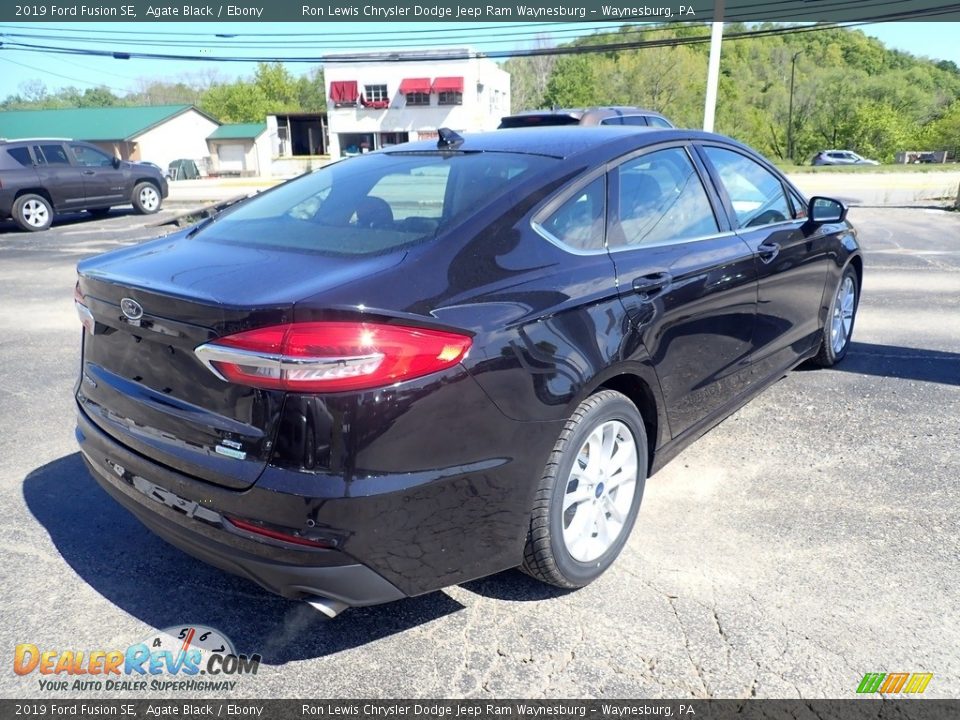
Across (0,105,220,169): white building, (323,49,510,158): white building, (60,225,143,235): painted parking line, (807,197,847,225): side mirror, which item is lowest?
(60,225,143,235): painted parking line

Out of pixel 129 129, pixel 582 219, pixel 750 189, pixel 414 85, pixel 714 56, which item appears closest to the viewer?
pixel 582 219

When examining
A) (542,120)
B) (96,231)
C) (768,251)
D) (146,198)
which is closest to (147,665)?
(768,251)

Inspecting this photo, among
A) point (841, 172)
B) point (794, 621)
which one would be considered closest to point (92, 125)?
point (841, 172)

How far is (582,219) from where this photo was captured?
2.75 metres

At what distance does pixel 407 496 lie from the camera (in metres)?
2.07

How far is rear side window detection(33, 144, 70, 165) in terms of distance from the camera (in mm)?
14523

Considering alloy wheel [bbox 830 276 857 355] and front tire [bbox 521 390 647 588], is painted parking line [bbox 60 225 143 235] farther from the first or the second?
front tire [bbox 521 390 647 588]

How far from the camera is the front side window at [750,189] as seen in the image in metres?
3.67

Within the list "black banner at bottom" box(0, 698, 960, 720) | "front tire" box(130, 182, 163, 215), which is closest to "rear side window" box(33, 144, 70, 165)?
"front tire" box(130, 182, 163, 215)

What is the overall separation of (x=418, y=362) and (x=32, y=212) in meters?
15.5

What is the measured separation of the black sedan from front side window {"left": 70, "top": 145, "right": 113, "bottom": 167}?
14.7 meters

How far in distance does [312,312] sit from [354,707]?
4.03 ft

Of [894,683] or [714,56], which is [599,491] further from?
[714,56]

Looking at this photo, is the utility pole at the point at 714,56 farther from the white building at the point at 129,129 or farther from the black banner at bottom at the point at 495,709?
the white building at the point at 129,129
